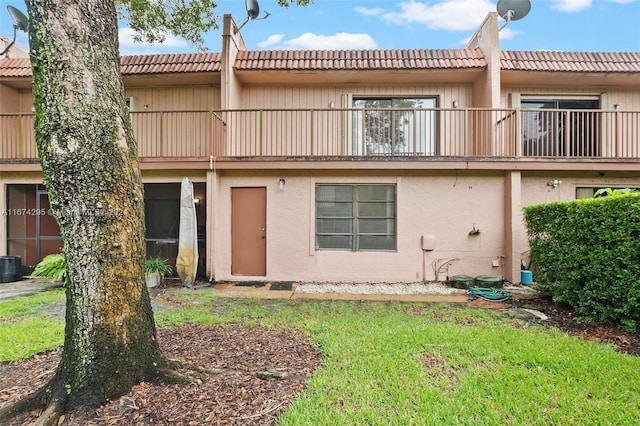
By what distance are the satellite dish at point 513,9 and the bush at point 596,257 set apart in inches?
218

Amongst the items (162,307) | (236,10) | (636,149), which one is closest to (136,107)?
(236,10)

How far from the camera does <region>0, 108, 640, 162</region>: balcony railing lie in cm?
845

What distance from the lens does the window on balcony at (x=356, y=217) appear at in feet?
26.0

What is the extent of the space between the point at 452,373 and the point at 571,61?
9.19 metres

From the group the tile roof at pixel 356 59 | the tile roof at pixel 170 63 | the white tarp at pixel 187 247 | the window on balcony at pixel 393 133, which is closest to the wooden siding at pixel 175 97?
the tile roof at pixel 170 63

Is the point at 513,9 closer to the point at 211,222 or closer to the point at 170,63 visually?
the point at 170,63

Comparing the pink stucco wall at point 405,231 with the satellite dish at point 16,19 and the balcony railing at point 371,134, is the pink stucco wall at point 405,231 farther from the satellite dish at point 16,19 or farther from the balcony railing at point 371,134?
the satellite dish at point 16,19

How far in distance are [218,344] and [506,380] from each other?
2964 millimetres

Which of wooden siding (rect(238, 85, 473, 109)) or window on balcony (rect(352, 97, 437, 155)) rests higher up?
wooden siding (rect(238, 85, 473, 109))

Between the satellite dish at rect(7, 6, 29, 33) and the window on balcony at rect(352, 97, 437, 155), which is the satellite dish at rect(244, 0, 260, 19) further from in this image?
the satellite dish at rect(7, 6, 29, 33)

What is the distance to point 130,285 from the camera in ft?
8.23

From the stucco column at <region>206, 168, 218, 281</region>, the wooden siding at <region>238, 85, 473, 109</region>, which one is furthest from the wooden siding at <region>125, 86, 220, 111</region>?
the stucco column at <region>206, 168, 218, 281</region>

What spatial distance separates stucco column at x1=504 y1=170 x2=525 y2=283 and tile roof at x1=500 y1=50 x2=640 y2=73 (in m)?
2.91

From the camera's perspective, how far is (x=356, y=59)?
8.38 m
